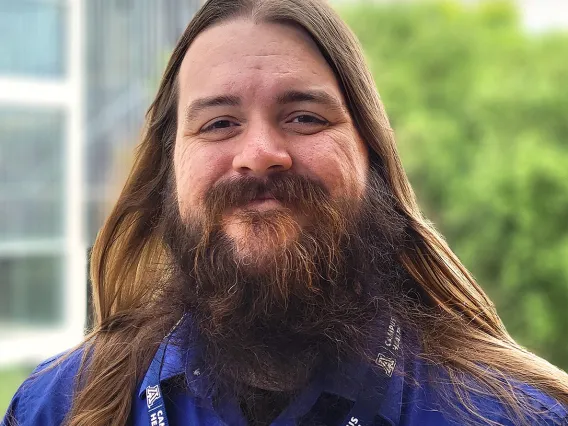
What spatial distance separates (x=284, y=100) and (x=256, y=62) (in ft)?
0.34

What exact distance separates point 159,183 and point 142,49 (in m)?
10.1

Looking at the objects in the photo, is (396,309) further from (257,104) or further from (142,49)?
(142,49)

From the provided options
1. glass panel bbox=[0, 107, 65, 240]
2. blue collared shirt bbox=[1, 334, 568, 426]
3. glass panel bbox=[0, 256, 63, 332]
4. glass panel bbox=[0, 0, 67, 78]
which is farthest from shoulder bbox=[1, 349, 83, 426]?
glass panel bbox=[0, 0, 67, 78]

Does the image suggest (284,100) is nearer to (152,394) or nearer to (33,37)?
(152,394)

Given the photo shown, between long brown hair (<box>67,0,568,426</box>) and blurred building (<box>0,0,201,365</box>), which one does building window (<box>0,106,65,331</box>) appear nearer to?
blurred building (<box>0,0,201,365</box>)

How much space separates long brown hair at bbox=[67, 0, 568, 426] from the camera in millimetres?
1726

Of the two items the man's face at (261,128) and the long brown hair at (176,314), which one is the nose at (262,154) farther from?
the long brown hair at (176,314)

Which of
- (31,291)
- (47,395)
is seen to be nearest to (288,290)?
(47,395)

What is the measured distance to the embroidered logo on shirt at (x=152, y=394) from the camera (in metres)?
1.70

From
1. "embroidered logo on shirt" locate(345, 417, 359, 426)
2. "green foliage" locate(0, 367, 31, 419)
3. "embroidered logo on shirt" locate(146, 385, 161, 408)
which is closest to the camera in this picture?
"embroidered logo on shirt" locate(345, 417, 359, 426)

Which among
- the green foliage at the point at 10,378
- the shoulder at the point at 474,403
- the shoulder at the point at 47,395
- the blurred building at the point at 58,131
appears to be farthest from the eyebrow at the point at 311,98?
the blurred building at the point at 58,131

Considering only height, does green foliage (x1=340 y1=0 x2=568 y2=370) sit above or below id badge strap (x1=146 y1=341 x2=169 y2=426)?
above

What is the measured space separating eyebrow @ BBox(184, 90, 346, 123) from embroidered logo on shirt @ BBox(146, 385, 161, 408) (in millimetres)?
579

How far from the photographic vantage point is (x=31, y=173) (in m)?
11.3
